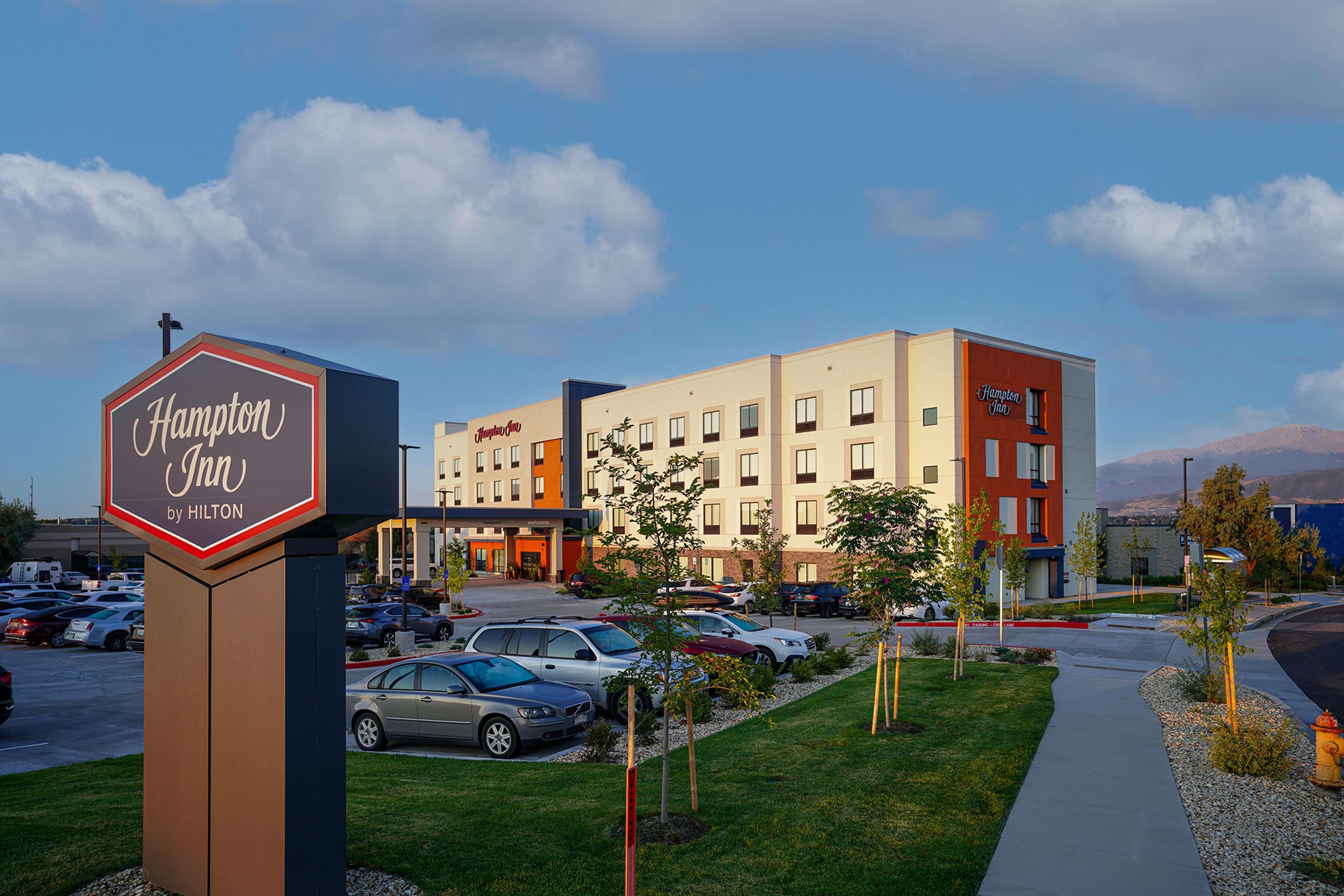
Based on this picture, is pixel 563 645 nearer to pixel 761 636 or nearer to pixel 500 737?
pixel 500 737

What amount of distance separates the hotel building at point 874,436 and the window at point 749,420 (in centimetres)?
8

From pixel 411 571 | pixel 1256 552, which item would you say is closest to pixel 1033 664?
pixel 1256 552

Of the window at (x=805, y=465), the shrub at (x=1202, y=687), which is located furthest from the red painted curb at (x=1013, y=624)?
the window at (x=805, y=465)

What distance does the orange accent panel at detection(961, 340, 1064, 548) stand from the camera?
145 feet

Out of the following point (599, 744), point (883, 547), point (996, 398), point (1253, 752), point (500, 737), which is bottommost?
point (500, 737)

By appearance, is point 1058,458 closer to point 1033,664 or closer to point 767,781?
point 1033,664

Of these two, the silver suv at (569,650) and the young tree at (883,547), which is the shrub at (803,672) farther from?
the young tree at (883,547)

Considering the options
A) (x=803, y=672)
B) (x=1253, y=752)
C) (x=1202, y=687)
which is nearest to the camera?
(x=1253, y=752)

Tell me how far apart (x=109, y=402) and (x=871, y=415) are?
4235 cm

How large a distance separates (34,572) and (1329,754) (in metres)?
72.7

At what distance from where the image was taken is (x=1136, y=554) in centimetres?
5494

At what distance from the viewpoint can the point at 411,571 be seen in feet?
258

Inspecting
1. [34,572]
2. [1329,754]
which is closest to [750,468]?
[1329,754]

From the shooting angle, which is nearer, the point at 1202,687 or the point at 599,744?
the point at 599,744
